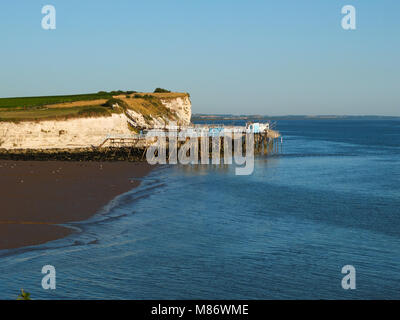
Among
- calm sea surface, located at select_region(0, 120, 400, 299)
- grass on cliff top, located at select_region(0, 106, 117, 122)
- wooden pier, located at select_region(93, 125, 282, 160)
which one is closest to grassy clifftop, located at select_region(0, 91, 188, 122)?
grass on cliff top, located at select_region(0, 106, 117, 122)

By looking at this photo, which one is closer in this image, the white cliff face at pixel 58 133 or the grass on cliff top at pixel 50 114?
the white cliff face at pixel 58 133

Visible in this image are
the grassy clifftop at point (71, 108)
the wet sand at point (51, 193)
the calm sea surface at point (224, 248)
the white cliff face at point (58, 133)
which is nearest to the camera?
the calm sea surface at point (224, 248)

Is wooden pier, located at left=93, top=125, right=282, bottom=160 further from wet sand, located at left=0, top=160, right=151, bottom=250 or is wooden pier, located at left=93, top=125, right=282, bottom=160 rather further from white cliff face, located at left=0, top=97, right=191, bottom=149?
wet sand, located at left=0, top=160, right=151, bottom=250

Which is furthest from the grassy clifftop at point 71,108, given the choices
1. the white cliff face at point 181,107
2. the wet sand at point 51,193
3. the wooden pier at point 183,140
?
the wet sand at point 51,193

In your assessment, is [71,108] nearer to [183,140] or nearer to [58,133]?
[58,133]

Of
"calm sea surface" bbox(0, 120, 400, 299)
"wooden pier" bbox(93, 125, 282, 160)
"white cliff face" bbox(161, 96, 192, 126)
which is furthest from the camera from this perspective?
"white cliff face" bbox(161, 96, 192, 126)

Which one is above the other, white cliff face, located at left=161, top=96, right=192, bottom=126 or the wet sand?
white cliff face, located at left=161, top=96, right=192, bottom=126

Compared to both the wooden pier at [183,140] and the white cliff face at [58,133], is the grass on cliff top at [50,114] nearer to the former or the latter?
the white cliff face at [58,133]
